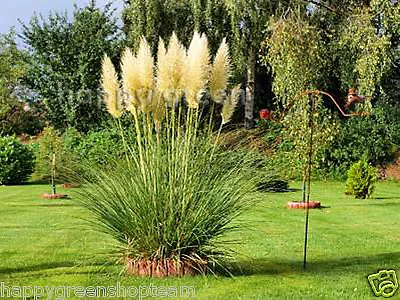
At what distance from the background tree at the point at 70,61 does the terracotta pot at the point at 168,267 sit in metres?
14.5

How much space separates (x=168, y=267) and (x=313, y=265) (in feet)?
5.27

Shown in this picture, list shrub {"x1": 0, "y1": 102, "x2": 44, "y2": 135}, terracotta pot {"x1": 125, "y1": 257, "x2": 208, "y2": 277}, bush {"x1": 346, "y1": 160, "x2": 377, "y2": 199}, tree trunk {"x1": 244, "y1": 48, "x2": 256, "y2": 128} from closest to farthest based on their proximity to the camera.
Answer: terracotta pot {"x1": 125, "y1": 257, "x2": 208, "y2": 277}, bush {"x1": 346, "y1": 160, "x2": 377, "y2": 199}, tree trunk {"x1": 244, "y1": 48, "x2": 256, "y2": 128}, shrub {"x1": 0, "y1": 102, "x2": 44, "y2": 135}

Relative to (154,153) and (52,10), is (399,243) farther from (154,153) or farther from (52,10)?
(52,10)

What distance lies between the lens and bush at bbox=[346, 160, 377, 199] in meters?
12.1

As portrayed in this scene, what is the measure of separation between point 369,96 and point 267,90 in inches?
223

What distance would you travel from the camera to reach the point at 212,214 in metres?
4.59

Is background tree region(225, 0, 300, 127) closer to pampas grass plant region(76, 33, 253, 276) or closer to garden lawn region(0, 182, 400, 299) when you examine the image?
garden lawn region(0, 182, 400, 299)

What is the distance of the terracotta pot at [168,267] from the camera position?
4723mm

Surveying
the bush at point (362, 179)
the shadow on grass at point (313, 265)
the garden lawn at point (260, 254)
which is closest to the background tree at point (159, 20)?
the bush at point (362, 179)

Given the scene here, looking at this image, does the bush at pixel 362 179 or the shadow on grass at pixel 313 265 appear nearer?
the shadow on grass at pixel 313 265

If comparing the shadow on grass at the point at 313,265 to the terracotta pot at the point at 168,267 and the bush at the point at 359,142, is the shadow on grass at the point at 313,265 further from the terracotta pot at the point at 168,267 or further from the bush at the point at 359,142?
the bush at the point at 359,142

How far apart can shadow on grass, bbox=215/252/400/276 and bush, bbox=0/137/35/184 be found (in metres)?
11.2

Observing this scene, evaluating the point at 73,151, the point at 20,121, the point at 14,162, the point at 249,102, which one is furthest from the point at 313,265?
the point at 20,121

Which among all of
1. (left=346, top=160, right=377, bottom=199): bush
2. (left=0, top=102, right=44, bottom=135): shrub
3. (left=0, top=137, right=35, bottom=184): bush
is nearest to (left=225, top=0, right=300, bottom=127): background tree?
(left=346, top=160, right=377, bottom=199): bush
